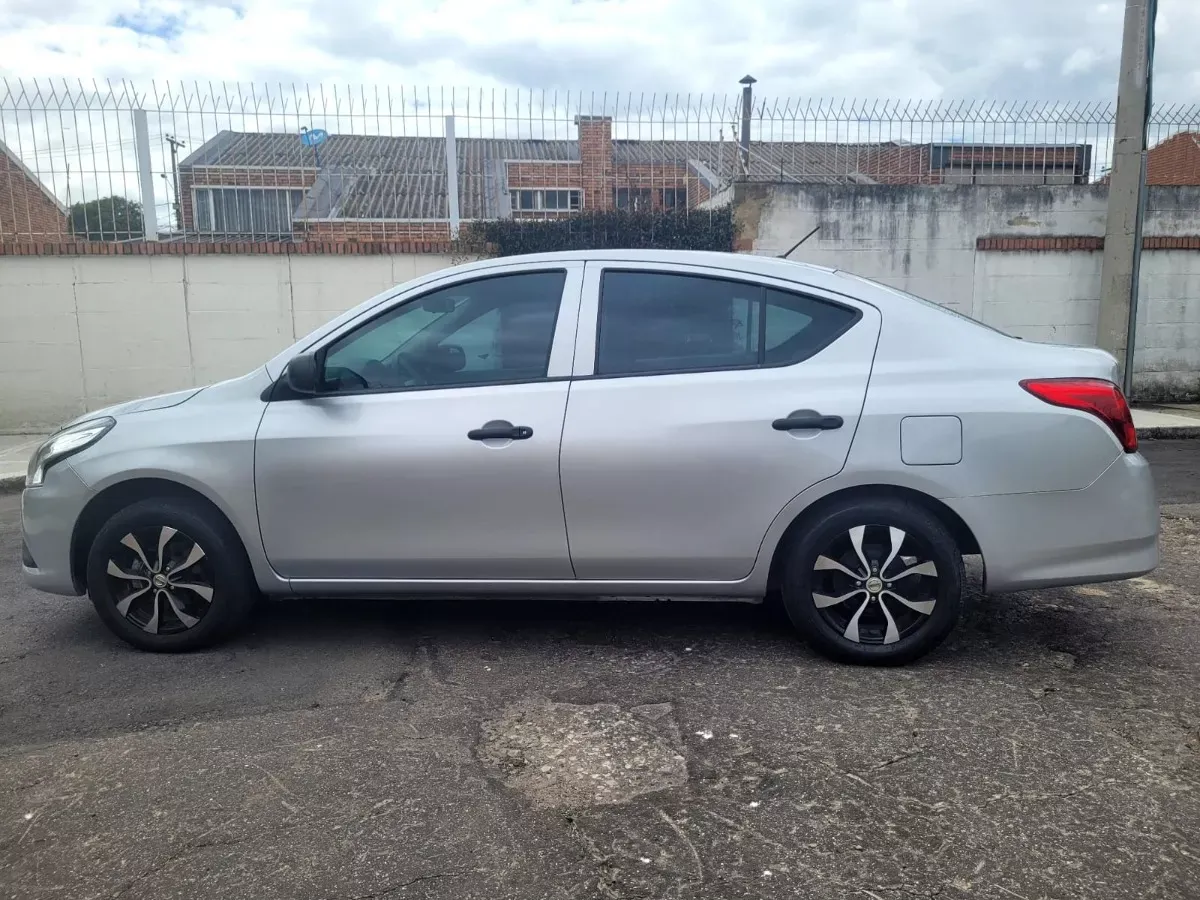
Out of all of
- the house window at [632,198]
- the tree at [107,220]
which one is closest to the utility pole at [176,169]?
the tree at [107,220]

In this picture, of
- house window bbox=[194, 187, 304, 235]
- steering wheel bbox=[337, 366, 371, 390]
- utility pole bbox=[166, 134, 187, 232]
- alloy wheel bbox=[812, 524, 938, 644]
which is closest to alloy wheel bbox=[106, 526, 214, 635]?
steering wheel bbox=[337, 366, 371, 390]

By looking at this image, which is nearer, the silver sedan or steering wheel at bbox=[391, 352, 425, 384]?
the silver sedan

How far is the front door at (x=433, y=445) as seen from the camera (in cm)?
376

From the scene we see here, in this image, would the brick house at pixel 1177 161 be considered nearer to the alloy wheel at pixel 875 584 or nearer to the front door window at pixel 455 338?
the alloy wheel at pixel 875 584

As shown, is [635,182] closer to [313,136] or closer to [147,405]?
[313,136]

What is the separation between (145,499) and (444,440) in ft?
4.32

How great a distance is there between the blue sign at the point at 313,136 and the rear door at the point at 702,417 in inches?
328

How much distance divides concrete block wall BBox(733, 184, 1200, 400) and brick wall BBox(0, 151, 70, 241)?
7.56 meters

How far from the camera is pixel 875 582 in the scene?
3.65m

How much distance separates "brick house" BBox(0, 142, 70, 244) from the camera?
10.4 metres

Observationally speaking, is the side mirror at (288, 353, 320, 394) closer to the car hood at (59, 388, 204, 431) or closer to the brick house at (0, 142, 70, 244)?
the car hood at (59, 388, 204, 431)

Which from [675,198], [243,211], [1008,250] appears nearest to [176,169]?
[243,211]

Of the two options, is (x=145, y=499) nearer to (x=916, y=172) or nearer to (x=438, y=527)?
(x=438, y=527)

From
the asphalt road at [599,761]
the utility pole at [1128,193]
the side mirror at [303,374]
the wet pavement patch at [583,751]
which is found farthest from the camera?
the utility pole at [1128,193]
